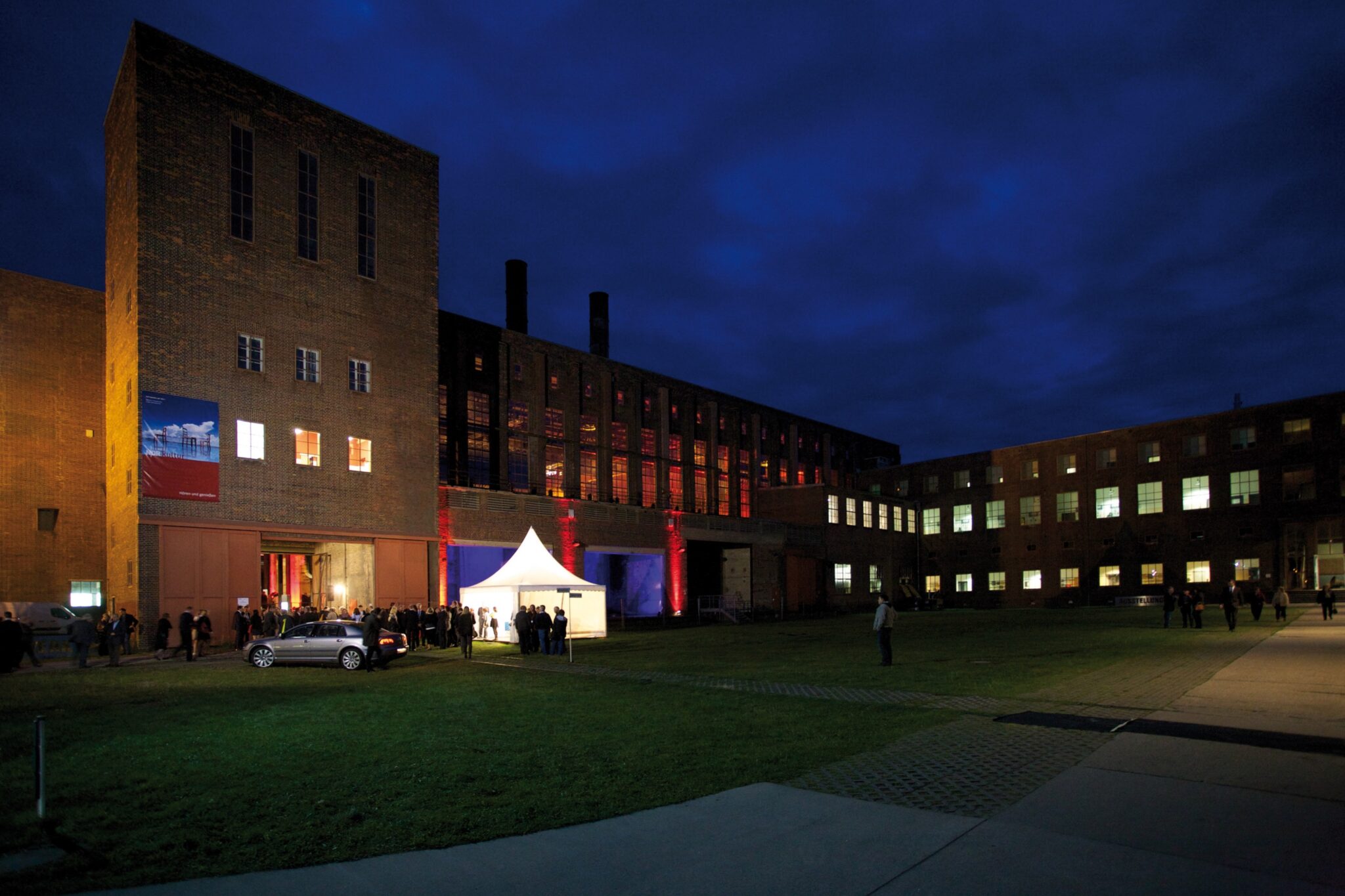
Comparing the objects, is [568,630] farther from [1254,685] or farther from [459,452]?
[1254,685]

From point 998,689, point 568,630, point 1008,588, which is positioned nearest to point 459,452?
point 568,630

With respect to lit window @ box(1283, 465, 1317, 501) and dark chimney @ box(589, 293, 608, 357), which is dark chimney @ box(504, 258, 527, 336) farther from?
lit window @ box(1283, 465, 1317, 501)

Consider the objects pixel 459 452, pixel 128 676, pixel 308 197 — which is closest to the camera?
pixel 128 676

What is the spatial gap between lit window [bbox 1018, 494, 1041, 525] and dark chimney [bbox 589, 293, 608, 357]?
35673 millimetres

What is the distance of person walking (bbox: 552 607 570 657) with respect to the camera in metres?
24.7

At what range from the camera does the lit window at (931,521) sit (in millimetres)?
72312

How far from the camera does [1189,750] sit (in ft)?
29.9

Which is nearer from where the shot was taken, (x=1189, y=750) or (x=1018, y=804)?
(x=1018, y=804)

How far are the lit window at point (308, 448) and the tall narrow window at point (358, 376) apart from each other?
102 inches

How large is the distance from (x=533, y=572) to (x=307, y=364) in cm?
1230

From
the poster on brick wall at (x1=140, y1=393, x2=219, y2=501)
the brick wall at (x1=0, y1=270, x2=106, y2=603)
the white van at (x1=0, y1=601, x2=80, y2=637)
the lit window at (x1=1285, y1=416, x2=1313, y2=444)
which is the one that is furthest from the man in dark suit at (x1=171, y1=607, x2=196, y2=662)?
the lit window at (x1=1285, y1=416, x2=1313, y2=444)

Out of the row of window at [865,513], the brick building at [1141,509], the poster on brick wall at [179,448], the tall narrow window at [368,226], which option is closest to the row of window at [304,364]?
the poster on brick wall at [179,448]

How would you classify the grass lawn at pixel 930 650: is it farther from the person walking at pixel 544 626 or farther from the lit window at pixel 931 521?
the lit window at pixel 931 521

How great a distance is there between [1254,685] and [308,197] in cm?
3437
